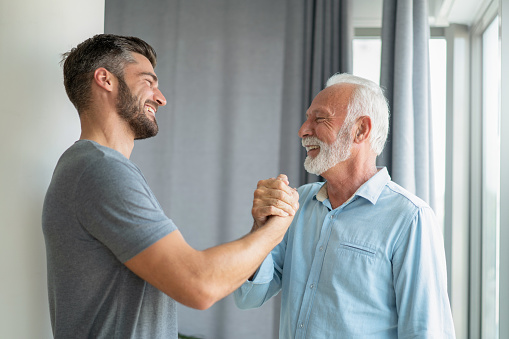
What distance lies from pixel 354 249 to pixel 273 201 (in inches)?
13.4

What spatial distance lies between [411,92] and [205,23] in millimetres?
1560

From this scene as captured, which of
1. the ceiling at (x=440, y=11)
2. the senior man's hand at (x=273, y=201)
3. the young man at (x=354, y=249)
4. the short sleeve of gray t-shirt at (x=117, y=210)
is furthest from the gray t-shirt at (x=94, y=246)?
the ceiling at (x=440, y=11)

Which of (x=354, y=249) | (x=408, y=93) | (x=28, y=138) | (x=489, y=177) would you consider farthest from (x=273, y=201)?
(x=489, y=177)

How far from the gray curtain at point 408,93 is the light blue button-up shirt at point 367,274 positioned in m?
0.77

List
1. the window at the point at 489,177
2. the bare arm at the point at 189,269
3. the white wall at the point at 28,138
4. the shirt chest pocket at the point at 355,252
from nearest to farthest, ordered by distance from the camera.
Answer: the bare arm at the point at 189,269 < the white wall at the point at 28,138 < the shirt chest pocket at the point at 355,252 < the window at the point at 489,177

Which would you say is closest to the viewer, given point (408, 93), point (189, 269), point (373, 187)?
point (189, 269)

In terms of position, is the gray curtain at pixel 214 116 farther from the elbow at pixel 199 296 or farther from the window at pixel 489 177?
the elbow at pixel 199 296

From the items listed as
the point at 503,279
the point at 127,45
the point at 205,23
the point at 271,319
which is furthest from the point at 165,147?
the point at 503,279

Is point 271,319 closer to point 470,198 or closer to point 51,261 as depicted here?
point 470,198

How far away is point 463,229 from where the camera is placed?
2.82m

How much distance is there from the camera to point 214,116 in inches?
128

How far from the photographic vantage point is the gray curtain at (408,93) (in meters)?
2.36

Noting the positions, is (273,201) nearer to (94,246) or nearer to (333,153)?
(333,153)

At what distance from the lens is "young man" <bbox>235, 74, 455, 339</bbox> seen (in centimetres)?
141
